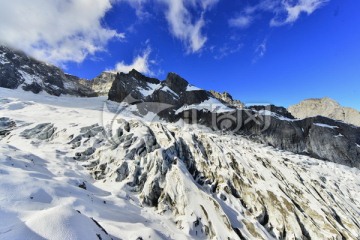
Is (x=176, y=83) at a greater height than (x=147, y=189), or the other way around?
(x=176, y=83)

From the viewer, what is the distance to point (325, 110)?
176 metres

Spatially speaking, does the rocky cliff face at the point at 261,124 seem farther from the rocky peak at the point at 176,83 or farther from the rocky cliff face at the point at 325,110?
the rocky cliff face at the point at 325,110

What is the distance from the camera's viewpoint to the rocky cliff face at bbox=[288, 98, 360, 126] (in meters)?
161

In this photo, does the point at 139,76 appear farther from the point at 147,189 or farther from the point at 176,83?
the point at 147,189

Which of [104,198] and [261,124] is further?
[261,124]

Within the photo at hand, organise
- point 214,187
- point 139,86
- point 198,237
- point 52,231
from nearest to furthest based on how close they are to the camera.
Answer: point 52,231, point 198,237, point 214,187, point 139,86

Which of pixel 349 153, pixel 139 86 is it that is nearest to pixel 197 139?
pixel 349 153

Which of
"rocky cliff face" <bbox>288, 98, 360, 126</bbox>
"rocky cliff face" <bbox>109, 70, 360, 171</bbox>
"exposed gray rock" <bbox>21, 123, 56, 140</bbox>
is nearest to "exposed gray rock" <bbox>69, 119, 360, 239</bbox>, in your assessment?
"exposed gray rock" <bbox>21, 123, 56, 140</bbox>

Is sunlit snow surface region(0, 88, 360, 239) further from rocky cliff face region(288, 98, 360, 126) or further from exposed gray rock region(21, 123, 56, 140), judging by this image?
rocky cliff face region(288, 98, 360, 126)

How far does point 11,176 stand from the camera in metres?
17.4

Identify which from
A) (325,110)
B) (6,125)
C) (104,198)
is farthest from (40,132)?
(325,110)

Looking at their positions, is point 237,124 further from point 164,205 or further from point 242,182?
point 164,205

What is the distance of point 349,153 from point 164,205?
250ft

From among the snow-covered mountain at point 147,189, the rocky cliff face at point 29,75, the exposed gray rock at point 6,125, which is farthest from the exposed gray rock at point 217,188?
the rocky cliff face at point 29,75
